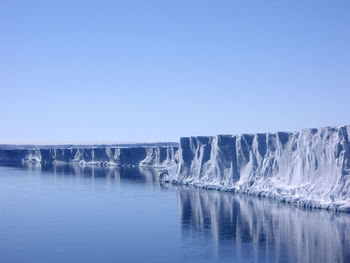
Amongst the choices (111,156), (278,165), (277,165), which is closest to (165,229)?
(278,165)

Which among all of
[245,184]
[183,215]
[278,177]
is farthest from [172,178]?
[183,215]

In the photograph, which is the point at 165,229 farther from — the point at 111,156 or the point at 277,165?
the point at 111,156

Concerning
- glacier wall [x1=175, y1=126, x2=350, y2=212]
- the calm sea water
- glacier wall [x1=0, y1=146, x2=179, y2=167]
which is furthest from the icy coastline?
glacier wall [x1=0, y1=146, x2=179, y2=167]

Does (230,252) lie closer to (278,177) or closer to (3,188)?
(278,177)

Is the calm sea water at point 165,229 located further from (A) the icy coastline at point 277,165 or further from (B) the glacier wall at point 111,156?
(B) the glacier wall at point 111,156

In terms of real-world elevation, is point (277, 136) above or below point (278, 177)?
above

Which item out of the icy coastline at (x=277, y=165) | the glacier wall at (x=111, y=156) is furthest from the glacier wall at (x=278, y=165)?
the glacier wall at (x=111, y=156)
